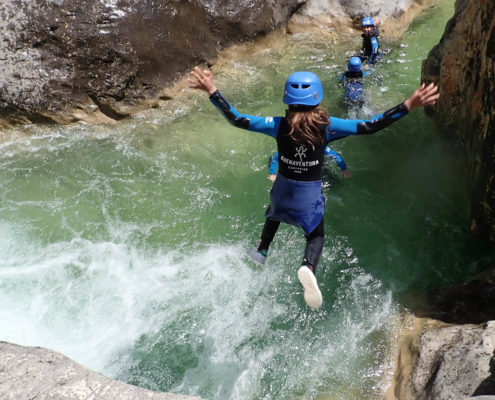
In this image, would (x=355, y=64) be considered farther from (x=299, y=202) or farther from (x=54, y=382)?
(x=54, y=382)

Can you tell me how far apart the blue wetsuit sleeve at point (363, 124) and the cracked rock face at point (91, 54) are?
461cm

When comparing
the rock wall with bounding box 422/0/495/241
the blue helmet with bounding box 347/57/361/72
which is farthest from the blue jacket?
the blue helmet with bounding box 347/57/361/72

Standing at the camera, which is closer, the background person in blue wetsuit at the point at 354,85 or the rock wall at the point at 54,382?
the rock wall at the point at 54,382

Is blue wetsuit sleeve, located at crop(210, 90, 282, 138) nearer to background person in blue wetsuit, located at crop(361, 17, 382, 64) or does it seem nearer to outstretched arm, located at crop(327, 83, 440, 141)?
outstretched arm, located at crop(327, 83, 440, 141)

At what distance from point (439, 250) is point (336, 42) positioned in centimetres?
549

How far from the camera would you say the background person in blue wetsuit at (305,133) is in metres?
3.42

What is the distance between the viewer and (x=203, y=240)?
5.35 m

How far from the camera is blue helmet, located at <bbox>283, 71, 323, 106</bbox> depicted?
3.39 metres

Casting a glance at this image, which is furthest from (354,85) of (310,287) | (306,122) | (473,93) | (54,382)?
(54,382)

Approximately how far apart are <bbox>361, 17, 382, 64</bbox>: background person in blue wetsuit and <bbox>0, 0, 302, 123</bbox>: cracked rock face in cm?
286

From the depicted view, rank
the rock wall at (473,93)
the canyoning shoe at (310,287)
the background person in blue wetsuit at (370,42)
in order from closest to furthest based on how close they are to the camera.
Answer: the canyoning shoe at (310,287)
the rock wall at (473,93)
the background person in blue wetsuit at (370,42)

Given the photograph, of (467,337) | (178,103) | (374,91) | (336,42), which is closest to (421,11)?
(336,42)

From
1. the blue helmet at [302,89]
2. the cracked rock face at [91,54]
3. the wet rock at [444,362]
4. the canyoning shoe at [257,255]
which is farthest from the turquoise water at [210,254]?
the blue helmet at [302,89]

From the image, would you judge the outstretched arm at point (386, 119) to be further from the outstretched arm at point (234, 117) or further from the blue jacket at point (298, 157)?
the outstretched arm at point (234, 117)
